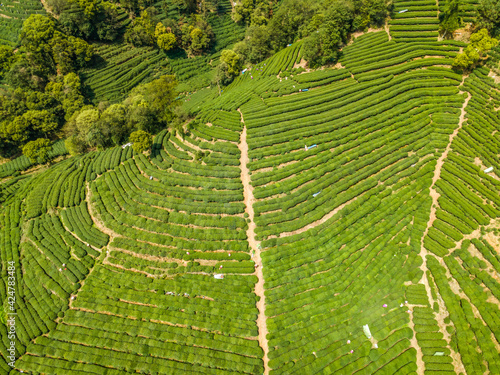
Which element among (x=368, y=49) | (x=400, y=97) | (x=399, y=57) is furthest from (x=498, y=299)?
(x=368, y=49)

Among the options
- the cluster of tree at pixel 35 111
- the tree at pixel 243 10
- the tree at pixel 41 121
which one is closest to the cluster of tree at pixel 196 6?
the tree at pixel 243 10

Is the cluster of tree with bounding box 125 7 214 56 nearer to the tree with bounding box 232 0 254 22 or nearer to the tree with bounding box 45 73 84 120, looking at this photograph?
the tree with bounding box 232 0 254 22

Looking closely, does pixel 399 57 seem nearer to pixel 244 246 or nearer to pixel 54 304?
pixel 244 246

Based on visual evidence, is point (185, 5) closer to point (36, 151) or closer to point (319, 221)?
point (36, 151)

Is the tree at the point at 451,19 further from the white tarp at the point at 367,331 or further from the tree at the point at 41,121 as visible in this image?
the tree at the point at 41,121

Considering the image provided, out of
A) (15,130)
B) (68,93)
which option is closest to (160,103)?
(68,93)
